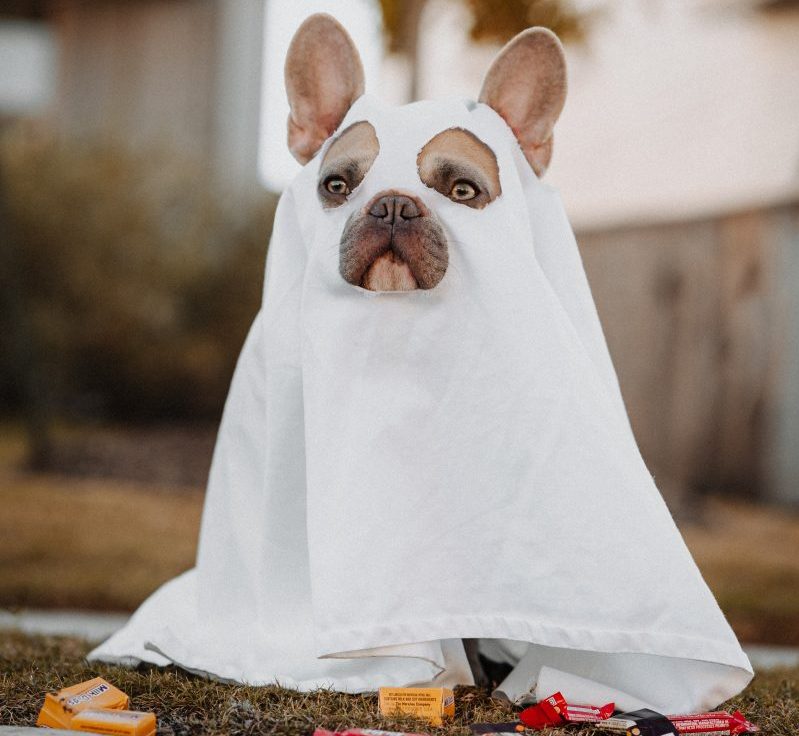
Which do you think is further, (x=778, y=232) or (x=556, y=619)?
(x=778, y=232)

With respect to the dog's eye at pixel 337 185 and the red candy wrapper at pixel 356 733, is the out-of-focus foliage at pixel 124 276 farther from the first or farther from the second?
the red candy wrapper at pixel 356 733

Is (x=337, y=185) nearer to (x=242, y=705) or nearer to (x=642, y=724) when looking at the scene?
(x=242, y=705)

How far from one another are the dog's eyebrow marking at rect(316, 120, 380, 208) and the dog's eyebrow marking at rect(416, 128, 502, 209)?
0.11 metres

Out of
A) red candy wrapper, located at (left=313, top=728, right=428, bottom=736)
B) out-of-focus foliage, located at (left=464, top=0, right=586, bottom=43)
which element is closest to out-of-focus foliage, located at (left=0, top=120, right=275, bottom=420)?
out-of-focus foliage, located at (left=464, top=0, right=586, bottom=43)

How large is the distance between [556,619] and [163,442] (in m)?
5.24

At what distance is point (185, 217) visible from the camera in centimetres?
689

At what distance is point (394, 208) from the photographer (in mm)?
1844

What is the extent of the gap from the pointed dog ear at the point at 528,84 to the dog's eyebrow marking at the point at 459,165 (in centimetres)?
17

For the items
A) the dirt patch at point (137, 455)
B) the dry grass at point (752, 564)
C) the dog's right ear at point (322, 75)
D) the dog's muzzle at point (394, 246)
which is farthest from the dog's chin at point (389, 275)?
the dirt patch at point (137, 455)

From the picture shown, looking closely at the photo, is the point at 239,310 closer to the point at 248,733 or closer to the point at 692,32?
the point at 692,32

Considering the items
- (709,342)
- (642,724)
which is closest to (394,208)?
(642,724)

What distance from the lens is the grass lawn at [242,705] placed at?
67.9 inches

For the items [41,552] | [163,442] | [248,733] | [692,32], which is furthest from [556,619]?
[163,442]

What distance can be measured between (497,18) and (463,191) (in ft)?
12.4
